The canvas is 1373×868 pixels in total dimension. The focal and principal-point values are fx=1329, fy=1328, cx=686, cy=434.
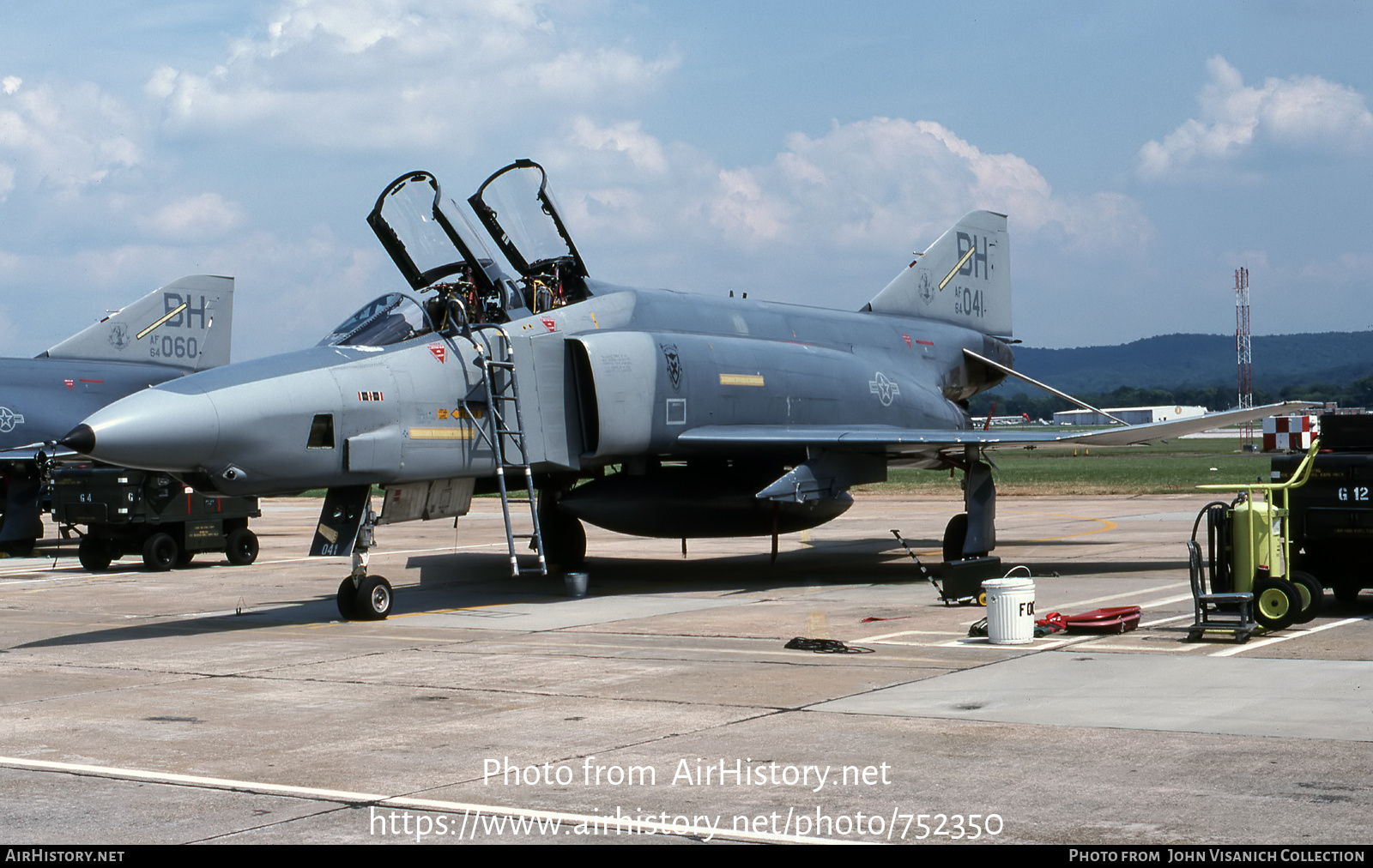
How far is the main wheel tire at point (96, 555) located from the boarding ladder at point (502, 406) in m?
9.42

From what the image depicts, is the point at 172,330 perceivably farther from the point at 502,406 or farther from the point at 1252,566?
the point at 1252,566

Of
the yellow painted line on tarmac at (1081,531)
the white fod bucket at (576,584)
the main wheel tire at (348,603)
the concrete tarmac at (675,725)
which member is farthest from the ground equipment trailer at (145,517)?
the yellow painted line on tarmac at (1081,531)

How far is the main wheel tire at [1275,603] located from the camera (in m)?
10.4

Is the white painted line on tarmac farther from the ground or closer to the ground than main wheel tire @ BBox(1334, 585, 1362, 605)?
farther from the ground

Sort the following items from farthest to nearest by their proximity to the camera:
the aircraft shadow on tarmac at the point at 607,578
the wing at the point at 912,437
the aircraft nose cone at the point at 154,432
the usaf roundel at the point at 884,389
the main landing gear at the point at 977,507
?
the usaf roundel at the point at 884,389, the main landing gear at the point at 977,507, the wing at the point at 912,437, the aircraft shadow on tarmac at the point at 607,578, the aircraft nose cone at the point at 154,432

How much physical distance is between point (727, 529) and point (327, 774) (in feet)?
34.3

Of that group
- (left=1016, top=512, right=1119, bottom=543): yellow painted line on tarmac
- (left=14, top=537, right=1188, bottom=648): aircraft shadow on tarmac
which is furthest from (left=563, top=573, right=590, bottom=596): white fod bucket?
(left=1016, top=512, right=1119, bottom=543): yellow painted line on tarmac

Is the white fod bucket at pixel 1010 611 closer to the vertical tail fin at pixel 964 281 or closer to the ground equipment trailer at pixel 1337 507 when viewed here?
the ground equipment trailer at pixel 1337 507

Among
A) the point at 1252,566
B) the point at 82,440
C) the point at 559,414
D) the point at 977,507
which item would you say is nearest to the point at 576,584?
the point at 559,414

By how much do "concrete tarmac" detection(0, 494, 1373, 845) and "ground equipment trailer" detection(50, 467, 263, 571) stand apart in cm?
534

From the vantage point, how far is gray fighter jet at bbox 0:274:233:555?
940 inches

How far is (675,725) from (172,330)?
77.7 feet

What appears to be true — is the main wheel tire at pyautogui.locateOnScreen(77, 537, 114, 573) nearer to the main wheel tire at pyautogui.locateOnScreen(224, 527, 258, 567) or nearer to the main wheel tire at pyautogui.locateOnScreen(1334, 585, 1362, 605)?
the main wheel tire at pyautogui.locateOnScreen(224, 527, 258, 567)

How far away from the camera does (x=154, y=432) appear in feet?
34.7
